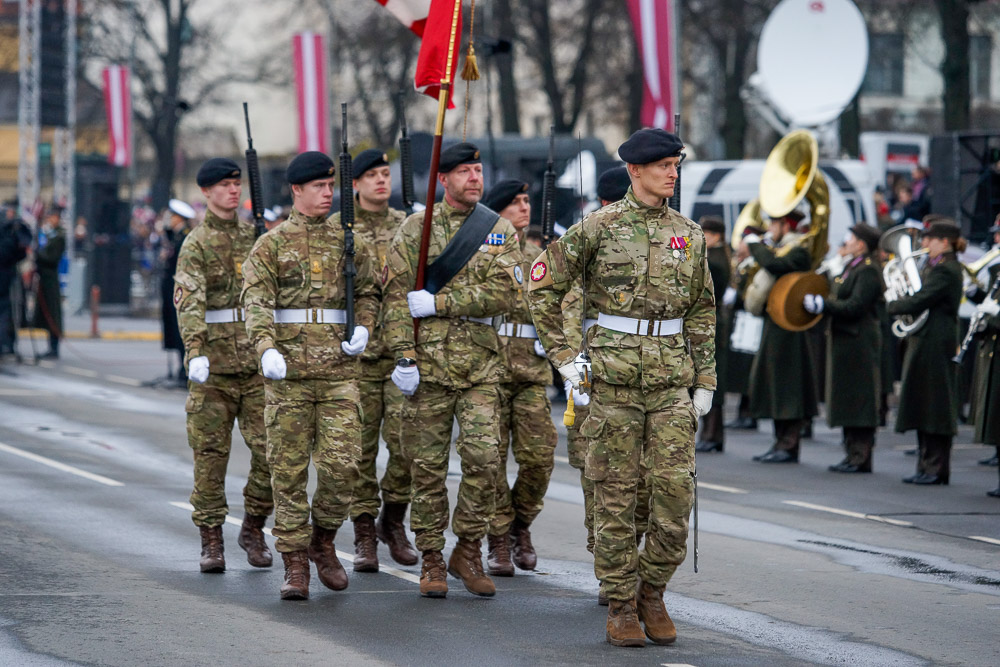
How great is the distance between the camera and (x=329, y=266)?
8.25 meters

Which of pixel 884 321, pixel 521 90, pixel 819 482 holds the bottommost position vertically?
pixel 819 482

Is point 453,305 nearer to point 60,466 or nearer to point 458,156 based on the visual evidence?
point 458,156

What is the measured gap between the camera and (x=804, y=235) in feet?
46.4

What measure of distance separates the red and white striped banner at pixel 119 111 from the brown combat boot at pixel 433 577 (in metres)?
28.6

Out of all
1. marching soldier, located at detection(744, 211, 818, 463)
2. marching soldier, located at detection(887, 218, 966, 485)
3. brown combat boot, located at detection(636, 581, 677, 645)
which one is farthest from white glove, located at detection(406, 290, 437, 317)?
marching soldier, located at detection(744, 211, 818, 463)

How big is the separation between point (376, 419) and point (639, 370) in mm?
2442

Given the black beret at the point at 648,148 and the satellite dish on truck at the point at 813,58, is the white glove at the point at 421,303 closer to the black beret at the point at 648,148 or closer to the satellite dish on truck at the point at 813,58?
the black beret at the point at 648,148

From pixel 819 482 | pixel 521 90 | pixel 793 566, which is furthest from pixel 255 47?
pixel 793 566

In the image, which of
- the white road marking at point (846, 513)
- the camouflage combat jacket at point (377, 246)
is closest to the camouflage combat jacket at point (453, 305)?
the camouflage combat jacket at point (377, 246)

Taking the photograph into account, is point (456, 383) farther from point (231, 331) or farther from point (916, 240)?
point (916, 240)

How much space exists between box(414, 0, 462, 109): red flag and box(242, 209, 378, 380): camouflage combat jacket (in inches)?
40.3

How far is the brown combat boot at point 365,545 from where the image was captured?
8.79m

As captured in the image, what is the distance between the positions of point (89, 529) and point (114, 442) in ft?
15.4

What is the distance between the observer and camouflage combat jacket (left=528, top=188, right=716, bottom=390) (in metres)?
7.15
